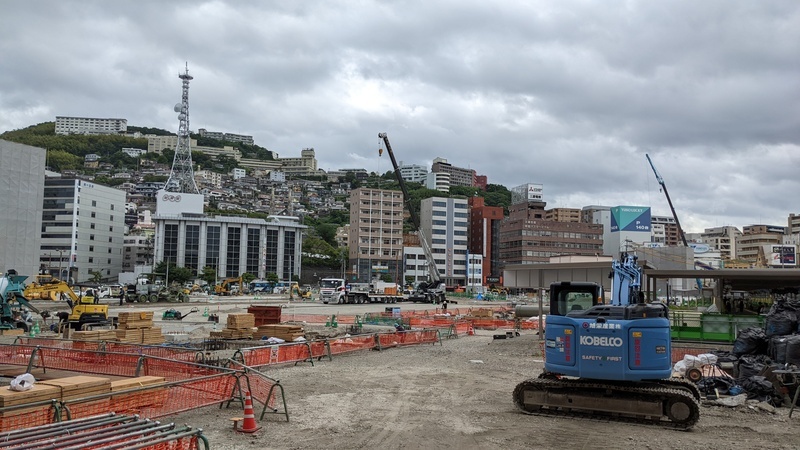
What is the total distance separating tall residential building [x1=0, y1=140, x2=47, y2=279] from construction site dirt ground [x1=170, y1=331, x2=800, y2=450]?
74885 mm

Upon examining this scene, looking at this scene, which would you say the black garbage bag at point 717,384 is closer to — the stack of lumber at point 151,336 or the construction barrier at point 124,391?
the construction barrier at point 124,391

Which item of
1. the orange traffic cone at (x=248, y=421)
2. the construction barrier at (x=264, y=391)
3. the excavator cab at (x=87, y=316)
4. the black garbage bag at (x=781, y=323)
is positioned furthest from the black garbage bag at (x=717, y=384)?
the excavator cab at (x=87, y=316)

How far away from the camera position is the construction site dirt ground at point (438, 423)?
11.4m

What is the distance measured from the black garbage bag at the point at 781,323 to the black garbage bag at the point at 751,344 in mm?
436

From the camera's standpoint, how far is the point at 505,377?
19812 mm

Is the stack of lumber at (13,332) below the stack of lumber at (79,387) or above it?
below

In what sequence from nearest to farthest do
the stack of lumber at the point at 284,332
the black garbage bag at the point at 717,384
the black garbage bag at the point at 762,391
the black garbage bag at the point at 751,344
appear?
the black garbage bag at the point at 762,391 → the black garbage bag at the point at 717,384 → the black garbage bag at the point at 751,344 → the stack of lumber at the point at 284,332

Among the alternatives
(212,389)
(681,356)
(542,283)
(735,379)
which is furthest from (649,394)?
(542,283)

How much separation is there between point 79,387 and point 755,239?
18416cm

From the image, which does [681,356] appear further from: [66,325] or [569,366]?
[66,325]

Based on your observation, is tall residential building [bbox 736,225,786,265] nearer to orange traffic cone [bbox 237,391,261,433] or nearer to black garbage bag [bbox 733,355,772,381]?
black garbage bag [bbox 733,355,772,381]

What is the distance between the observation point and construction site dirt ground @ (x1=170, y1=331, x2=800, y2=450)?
1142 cm

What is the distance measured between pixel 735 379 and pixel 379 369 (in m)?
11.1

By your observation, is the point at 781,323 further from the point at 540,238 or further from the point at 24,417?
the point at 540,238
